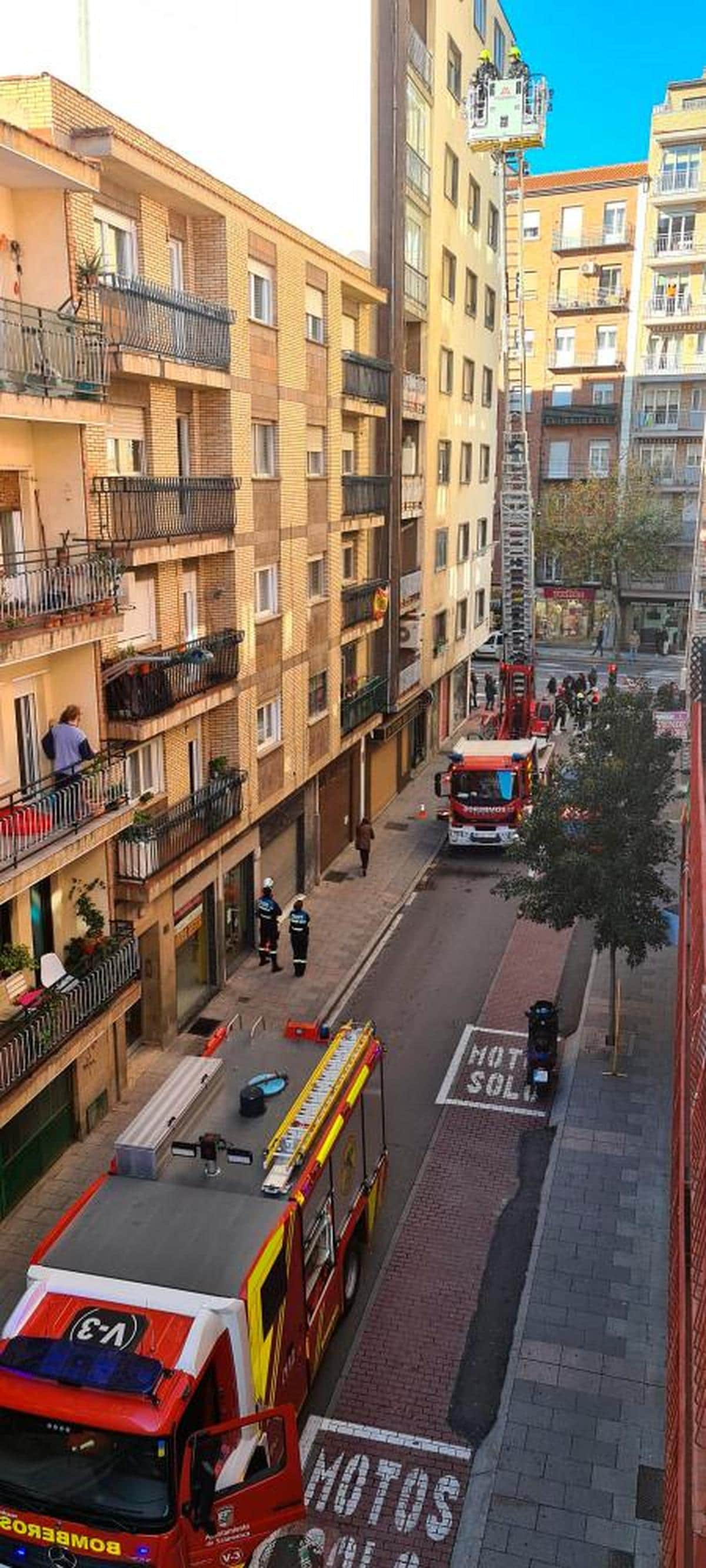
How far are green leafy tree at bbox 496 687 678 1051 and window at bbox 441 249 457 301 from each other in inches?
771

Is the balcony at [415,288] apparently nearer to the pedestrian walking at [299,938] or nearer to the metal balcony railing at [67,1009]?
the pedestrian walking at [299,938]

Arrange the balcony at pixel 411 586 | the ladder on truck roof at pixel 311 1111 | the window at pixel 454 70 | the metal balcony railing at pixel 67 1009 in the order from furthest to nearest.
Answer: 1. the window at pixel 454 70
2. the balcony at pixel 411 586
3. the metal balcony railing at pixel 67 1009
4. the ladder on truck roof at pixel 311 1111

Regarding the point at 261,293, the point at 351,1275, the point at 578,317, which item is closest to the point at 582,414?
the point at 578,317

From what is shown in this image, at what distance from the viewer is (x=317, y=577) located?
Answer: 933 inches

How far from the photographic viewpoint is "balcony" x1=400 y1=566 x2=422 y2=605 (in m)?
30.1

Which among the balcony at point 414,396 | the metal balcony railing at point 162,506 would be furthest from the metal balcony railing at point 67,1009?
the balcony at point 414,396

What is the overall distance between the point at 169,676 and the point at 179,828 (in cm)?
234

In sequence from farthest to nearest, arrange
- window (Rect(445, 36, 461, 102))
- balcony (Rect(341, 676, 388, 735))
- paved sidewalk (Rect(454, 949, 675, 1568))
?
window (Rect(445, 36, 461, 102)) < balcony (Rect(341, 676, 388, 735)) < paved sidewalk (Rect(454, 949, 675, 1568))

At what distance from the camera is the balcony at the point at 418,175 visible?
89.3 feet

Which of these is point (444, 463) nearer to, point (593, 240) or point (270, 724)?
point (270, 724)

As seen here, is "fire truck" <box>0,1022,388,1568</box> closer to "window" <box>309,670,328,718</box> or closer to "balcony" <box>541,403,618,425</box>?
"window" <box>309,670,328,718</box>

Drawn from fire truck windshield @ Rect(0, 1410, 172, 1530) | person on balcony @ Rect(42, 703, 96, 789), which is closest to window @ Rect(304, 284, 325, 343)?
person on balcony @ Rect(42, 703, 96, 789)

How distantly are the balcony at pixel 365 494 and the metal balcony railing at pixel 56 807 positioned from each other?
12342mm

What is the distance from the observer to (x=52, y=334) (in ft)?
40.7
